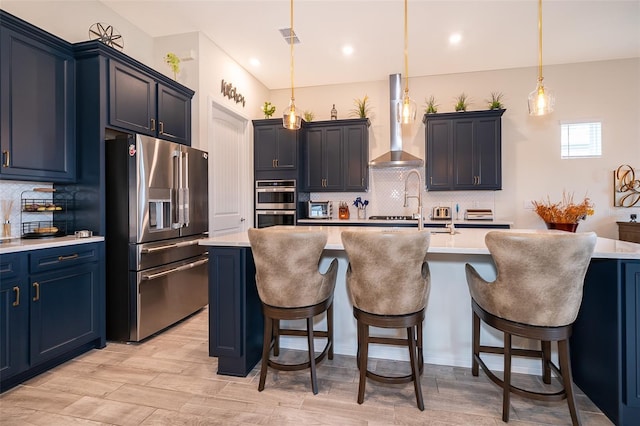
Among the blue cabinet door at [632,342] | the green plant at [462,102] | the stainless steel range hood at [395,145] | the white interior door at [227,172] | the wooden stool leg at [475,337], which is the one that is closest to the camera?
the blue cabinet door at [632,342]

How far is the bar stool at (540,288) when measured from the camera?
4.96 feet

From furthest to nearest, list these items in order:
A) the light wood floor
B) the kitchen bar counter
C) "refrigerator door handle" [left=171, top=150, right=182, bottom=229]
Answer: the kitchen bar counter
"refrigerator door handle" [left=171, top=150, right=182, bottom=229]
the light wood floor

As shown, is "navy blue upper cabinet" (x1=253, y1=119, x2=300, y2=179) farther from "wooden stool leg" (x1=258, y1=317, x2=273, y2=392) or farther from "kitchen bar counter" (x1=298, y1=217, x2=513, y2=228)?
"wooden stool leg" (x1=258, y1=317, x2=273, y2=392)

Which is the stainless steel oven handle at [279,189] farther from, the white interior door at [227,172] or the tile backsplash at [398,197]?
the tile backsplash at [398,197]

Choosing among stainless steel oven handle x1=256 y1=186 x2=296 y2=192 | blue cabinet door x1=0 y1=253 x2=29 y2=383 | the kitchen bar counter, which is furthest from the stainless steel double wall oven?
blue cabinet door x1=0 y1=253 x2=29 y2=383

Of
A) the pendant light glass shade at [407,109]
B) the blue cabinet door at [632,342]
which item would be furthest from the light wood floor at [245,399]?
the pendant light glass shade at [407,109]

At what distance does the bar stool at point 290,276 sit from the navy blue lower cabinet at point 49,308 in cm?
159

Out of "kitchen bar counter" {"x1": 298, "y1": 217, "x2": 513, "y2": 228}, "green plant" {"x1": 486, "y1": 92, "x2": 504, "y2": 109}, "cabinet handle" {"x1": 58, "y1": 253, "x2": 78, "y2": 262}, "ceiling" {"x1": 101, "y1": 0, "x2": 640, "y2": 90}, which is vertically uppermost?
"ceiling" {"x1": 101, "y1": 0, "x2": 640, "y2": 90}

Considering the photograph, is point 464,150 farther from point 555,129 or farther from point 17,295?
point 17,295

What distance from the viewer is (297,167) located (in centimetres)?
495

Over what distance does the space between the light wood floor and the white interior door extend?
205 centimetres

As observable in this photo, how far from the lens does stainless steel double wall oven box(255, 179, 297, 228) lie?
4938 mm

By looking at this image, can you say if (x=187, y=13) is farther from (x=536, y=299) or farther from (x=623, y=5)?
(x=623, y=5)

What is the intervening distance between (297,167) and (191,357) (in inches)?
124
